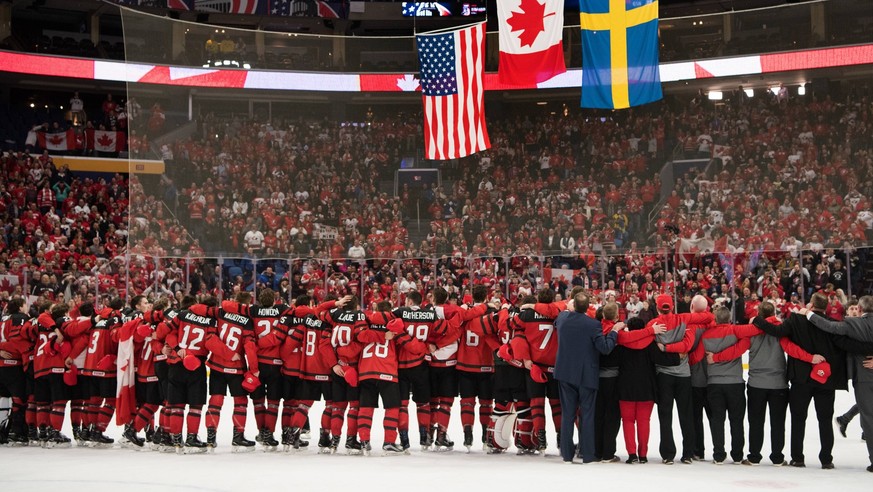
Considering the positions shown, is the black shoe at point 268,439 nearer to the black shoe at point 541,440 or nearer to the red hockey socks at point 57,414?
the red hockey socks at point 57,414

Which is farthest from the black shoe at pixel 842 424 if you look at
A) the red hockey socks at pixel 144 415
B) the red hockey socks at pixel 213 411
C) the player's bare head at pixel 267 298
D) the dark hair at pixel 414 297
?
the red hockey socks at pixel 144 415

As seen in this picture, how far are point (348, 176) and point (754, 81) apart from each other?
Result: 9441 mm

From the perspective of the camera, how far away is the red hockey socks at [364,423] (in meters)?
10.2

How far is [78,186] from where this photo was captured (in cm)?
2894

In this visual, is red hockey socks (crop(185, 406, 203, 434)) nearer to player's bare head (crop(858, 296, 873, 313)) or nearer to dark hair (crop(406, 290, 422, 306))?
dark hair (crop(406, 290, 422, 306))

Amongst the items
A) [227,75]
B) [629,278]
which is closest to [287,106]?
[227,75]

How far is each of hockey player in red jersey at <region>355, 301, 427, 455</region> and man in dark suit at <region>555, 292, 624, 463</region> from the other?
1705mm

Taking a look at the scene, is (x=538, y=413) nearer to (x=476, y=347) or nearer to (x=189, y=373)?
(x=476, y=347)

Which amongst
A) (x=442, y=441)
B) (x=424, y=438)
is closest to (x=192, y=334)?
(x=424, y=438)

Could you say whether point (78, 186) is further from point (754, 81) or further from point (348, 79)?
point (754, 81)

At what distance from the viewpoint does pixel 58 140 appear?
101 feet

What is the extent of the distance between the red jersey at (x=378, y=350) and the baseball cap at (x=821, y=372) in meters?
3.92

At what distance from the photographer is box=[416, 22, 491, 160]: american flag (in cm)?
1867

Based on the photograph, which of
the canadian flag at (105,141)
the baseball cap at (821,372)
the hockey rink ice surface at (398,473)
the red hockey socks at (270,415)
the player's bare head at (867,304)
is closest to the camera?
the hockey rink ice surface at (398,473)
